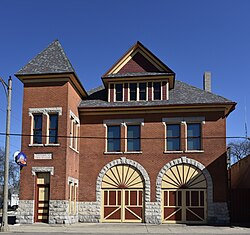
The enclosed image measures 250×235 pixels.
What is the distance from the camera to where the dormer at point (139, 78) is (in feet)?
101

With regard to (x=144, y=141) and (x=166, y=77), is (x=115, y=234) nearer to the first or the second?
(x=144, y=141)

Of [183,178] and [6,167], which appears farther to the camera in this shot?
[183,178]

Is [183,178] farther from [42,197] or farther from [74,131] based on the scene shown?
[42,197]

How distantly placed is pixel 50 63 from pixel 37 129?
458 centimetres

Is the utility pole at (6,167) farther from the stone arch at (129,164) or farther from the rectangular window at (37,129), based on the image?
the stone arch at (129,164)

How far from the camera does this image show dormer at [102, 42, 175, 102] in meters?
30.6

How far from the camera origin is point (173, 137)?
2984 cm

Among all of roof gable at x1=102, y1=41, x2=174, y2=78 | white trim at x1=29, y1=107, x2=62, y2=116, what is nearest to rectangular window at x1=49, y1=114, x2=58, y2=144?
white trim at x1=29, y1=107, x2=62, y2=116

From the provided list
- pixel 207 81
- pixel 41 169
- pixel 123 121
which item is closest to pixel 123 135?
pixel 123 121

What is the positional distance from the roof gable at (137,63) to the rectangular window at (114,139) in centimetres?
402

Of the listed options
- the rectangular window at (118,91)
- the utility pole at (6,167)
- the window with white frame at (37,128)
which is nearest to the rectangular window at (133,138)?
the rectangular window at (118,91)

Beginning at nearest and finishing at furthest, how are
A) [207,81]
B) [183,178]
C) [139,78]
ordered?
[183,178] → [139,78] → [207,81]

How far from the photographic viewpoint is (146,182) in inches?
1153

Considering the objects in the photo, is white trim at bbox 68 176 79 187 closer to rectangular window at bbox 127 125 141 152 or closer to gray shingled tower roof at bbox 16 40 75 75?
rectangular window at bbox 127 125 141 152
